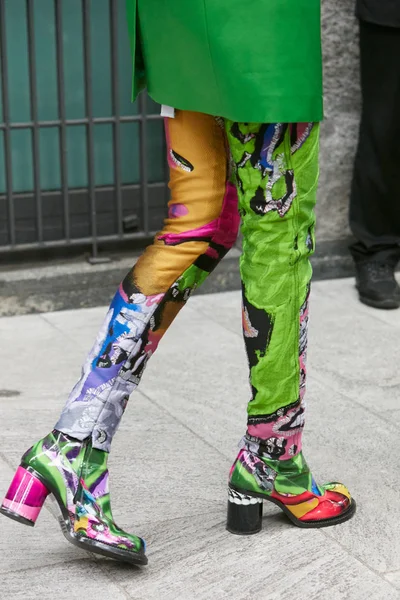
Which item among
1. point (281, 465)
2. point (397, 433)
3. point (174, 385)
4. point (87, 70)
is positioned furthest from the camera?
point (87, 70)

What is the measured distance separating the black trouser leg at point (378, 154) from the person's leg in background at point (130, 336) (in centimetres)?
232

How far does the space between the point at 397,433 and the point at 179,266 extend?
4.06ft

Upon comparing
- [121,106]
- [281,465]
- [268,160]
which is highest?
[268,160]

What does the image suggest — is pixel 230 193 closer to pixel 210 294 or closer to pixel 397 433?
pixel 397 433

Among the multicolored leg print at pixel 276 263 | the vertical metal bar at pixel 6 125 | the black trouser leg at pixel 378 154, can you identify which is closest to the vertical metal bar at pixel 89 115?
the vertical metal bar at pixel 6 125

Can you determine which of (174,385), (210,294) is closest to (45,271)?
(210,294)

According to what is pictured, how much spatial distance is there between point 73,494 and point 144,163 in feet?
8.39

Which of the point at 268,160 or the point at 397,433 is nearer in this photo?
the point at 268,160

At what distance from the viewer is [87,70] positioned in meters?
4.80

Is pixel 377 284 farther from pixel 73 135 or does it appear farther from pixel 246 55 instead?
pixel 246 55

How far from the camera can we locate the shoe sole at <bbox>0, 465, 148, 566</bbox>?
2598 mm

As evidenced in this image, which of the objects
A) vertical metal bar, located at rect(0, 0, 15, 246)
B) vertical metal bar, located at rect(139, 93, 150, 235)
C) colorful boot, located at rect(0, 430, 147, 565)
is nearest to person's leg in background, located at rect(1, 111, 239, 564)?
colorful boot, located at rect(0, 430, 147, 565)

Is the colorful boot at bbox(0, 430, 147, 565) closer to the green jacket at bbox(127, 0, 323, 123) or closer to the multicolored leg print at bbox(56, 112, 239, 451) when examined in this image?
the multicolored leg print at bbox(56, 112, 239, 451)

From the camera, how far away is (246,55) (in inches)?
98.1
